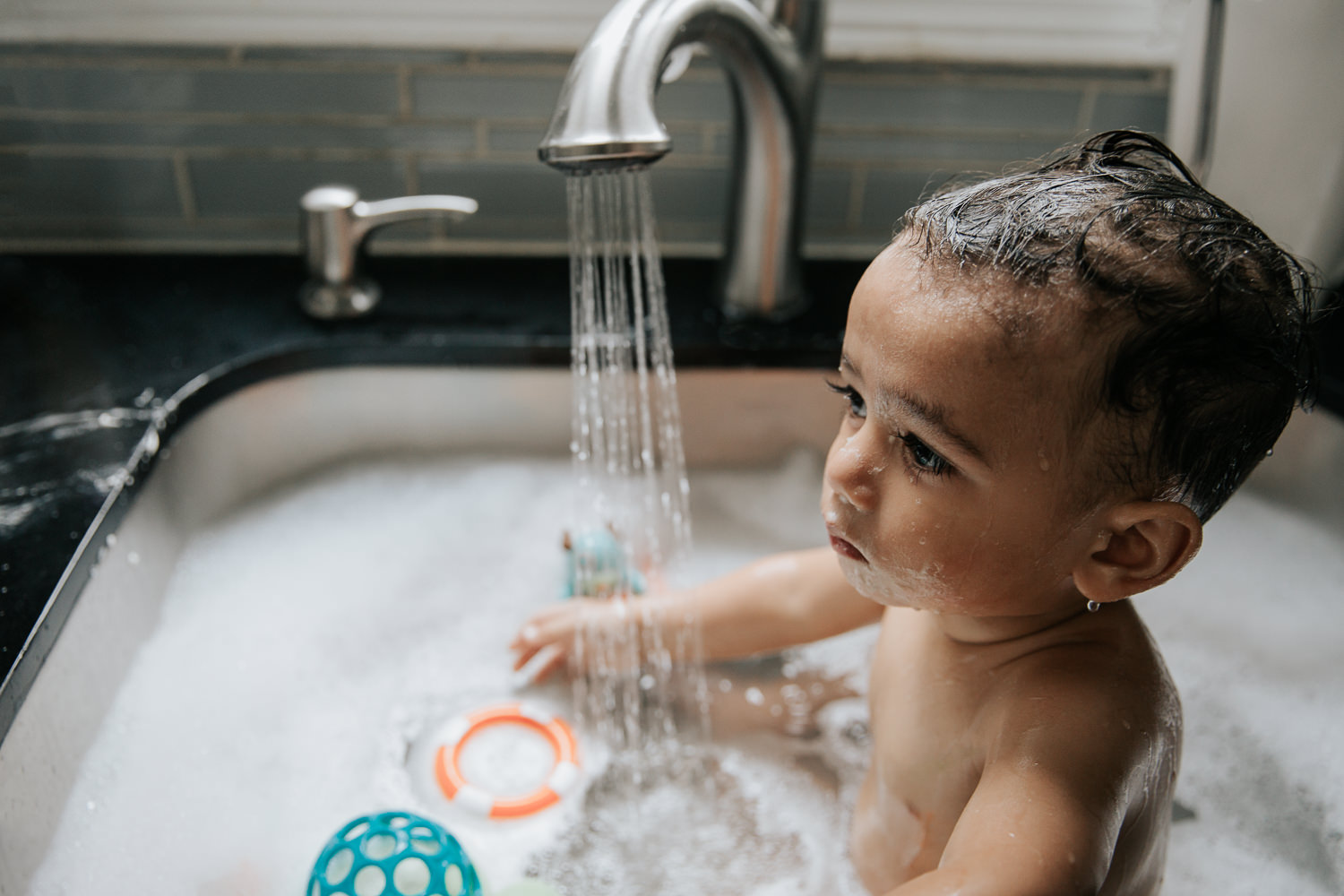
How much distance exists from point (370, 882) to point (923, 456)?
432 mm

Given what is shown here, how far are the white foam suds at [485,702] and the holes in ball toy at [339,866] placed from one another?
109mm

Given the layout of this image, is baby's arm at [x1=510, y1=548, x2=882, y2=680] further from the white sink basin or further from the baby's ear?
the baby's ear

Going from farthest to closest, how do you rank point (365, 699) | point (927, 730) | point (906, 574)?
1. point (365, 699)
2. point (927, 730)
3. point (906, 574)

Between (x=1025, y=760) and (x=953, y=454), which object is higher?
(x=953, y=454)

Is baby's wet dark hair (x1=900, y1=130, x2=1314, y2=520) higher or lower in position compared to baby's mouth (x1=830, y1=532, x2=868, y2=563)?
higher

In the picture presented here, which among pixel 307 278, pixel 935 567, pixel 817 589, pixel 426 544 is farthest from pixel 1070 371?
pixel 307 278

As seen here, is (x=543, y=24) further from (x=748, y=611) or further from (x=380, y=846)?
(x=380, y=846)

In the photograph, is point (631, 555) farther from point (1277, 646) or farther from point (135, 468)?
point (1277, 646)

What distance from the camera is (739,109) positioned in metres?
1.00

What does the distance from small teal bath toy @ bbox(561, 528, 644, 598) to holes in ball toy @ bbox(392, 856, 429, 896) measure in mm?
340

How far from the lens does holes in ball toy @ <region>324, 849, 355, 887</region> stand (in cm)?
68

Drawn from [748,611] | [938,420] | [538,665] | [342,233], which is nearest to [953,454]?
[938,420]

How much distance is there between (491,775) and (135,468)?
15.1 inches

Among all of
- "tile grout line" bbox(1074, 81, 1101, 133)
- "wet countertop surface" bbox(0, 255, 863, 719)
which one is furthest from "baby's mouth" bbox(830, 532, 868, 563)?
"tile grout line" bbox(1074, 81, 1101, 133)
